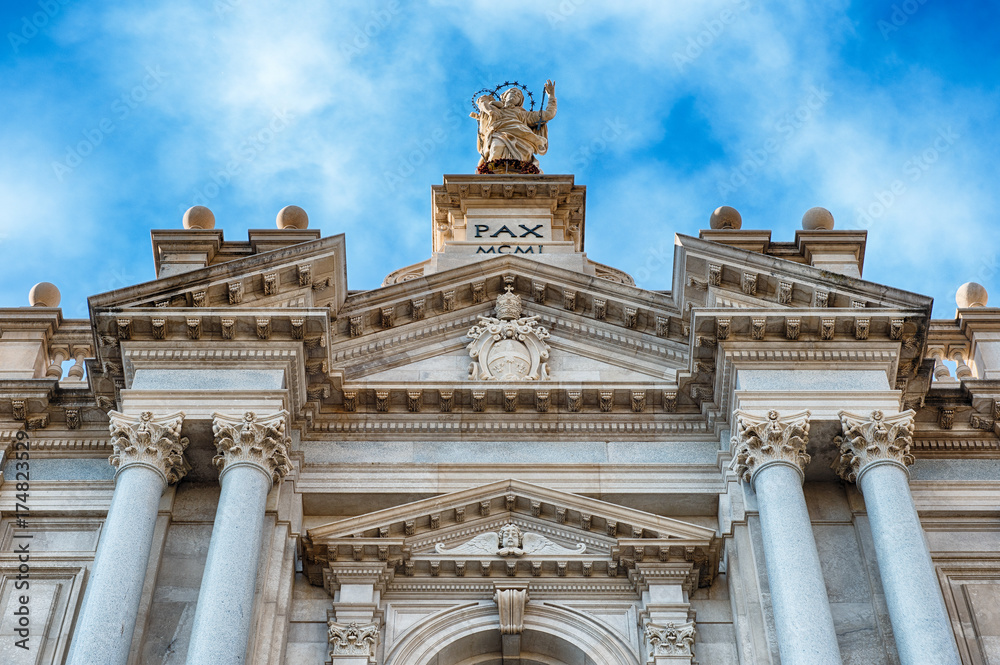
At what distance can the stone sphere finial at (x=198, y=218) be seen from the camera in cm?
2625

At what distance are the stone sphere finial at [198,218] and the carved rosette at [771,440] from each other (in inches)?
397

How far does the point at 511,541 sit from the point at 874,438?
5399mm

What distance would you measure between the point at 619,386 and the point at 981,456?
227 inches

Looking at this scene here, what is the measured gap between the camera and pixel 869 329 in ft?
75.3

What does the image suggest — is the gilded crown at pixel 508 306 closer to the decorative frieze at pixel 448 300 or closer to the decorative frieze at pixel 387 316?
the decorative frieze at pixel 448 300

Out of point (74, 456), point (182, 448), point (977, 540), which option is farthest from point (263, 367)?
point (977, 540)

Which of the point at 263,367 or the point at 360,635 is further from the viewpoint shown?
the point at 263,367

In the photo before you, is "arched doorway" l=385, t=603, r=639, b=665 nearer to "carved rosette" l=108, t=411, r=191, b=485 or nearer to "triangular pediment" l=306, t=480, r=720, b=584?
"triangular pediment" l=306, t=480, r=720, b=584

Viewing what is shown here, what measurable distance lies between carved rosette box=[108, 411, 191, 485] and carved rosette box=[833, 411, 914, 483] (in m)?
9.52

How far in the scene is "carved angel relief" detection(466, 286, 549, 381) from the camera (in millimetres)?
24391

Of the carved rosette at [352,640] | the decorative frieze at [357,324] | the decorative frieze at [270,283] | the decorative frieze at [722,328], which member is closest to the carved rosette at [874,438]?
the decorative frieze at [722,328]

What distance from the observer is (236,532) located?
2031cm

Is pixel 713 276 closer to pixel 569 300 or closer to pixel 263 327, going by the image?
pixel 569 300

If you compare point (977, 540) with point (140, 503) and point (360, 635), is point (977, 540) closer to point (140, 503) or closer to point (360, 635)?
point (360, 635)
